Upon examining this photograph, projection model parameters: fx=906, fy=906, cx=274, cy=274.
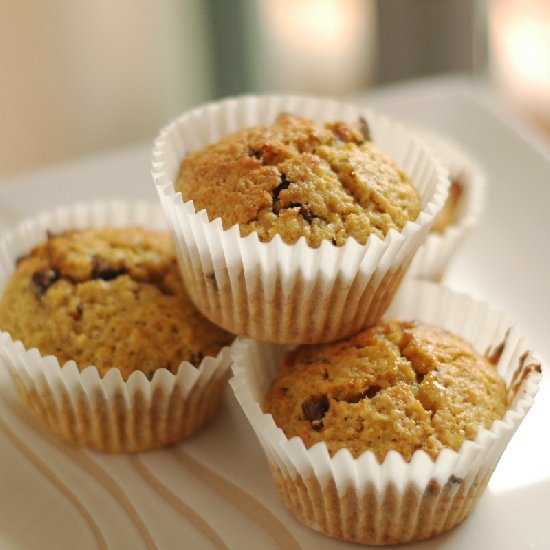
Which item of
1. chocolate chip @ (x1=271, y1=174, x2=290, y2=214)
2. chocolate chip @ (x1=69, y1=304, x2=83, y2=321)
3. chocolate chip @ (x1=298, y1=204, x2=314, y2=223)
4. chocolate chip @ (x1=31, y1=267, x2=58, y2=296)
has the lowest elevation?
chocolate chip @ (x1=69, y1=304, x2=83, y2=321)

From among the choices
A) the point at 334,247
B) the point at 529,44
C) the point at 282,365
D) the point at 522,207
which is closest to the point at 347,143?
the point at 334,247

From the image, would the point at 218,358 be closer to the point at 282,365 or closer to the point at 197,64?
the point at 282,365

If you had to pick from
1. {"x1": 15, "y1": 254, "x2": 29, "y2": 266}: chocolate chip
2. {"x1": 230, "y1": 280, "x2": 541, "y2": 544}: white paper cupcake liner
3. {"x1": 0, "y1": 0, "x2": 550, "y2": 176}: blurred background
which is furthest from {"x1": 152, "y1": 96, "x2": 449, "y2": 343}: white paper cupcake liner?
{"x1": 0, "y1": 0, "x2": 550, "y2": 176}: blurred background

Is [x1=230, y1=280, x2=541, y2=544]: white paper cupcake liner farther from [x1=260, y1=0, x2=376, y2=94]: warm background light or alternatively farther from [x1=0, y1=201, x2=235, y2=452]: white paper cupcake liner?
[x1=260, y1=0, x2=376, y2=94]: warm background light

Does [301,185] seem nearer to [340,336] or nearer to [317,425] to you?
[340,336]

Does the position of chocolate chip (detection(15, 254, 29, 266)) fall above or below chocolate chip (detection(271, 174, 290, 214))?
below

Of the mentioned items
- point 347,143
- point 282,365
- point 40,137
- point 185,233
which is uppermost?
point 347,143
